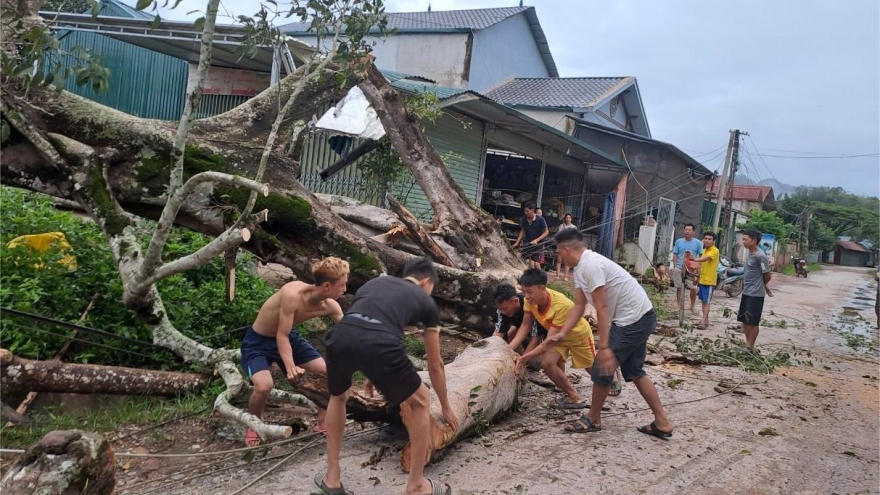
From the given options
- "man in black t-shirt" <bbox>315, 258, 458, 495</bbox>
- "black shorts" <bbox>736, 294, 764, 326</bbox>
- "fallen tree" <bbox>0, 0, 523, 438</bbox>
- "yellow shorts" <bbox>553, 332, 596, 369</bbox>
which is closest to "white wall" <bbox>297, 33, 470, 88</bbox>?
"black shorts" <bbox>736, 294, 764, 326</bbox>

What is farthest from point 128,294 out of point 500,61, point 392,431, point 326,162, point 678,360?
point 500,61

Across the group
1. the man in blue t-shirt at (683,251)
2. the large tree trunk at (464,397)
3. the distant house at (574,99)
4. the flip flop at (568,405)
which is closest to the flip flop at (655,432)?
the flip flop at (568,405)

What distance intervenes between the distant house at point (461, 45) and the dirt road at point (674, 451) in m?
15.1

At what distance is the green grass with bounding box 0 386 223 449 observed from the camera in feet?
14.1

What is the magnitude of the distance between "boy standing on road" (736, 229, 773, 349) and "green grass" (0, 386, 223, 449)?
621 centimetres

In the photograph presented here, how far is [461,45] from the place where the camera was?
1977cm

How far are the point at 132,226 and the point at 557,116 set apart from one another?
15.7 m

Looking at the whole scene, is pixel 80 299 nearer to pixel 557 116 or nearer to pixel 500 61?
pixel 557 116

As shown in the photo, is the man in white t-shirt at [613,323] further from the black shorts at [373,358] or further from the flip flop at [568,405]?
the black shorts at [373,358]

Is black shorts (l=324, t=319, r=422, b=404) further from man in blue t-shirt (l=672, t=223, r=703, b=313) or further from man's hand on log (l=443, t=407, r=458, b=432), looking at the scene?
man in blue t-shirt (l=672, t=223, r=703, b=313)

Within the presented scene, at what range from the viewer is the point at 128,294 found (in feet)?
15.5

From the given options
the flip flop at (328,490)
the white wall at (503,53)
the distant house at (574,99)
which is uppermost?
the white wall at (503,53)

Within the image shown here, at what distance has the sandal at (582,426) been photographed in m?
4.62

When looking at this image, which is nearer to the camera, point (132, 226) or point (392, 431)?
Answer: point (392, 431)
